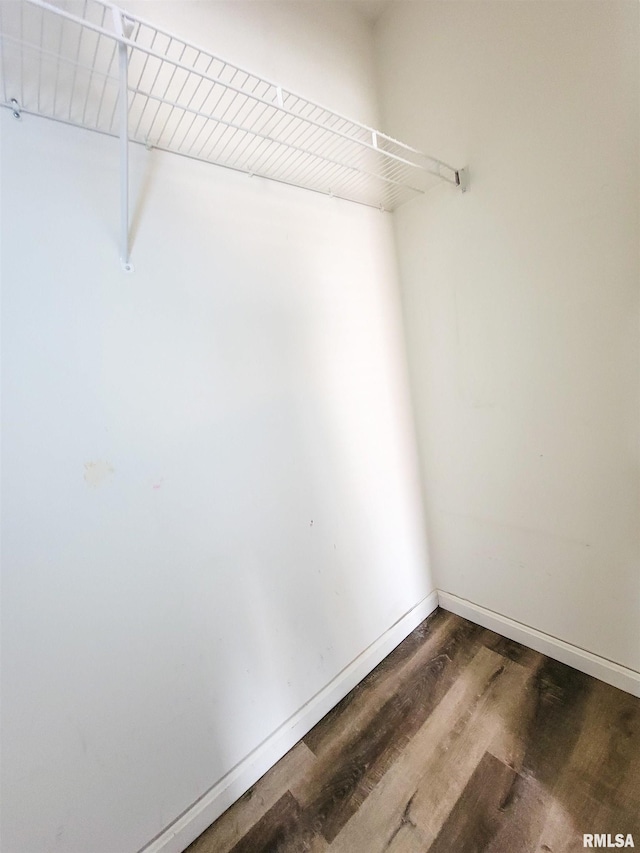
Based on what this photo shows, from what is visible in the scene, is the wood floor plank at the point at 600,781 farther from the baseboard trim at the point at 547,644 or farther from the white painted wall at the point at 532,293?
the white painted wall at the point at 532,293

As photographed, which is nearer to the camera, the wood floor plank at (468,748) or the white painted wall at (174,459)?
the white painted wall at (174,459)

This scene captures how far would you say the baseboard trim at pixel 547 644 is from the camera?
49.7 inches

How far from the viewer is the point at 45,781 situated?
822mm

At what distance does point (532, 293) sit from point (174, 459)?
1336mm

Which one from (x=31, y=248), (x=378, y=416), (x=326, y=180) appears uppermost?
(x=326, y=180)

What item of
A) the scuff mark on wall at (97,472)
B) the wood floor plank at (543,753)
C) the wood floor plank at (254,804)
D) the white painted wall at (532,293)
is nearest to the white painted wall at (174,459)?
the scuff mark on wall at (97,472)

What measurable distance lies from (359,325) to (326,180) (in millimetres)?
550

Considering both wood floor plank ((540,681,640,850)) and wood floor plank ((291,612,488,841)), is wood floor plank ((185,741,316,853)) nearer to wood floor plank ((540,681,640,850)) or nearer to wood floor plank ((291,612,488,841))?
wood floor plank ((291,612,488,841))

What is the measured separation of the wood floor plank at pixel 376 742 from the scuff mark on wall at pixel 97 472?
1.17 m

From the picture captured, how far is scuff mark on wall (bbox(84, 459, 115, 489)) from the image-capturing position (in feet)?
2.90

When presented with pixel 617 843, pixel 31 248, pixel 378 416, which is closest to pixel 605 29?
pixel 378 416

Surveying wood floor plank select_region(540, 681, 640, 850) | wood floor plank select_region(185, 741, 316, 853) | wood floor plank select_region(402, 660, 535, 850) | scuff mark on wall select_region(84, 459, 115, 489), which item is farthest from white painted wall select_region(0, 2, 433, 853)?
wood floor plank select_region(540, 681, 640, 850)

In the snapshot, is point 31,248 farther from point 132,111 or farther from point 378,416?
point 378,416

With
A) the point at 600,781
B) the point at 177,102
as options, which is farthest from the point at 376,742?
the point at 177,102
